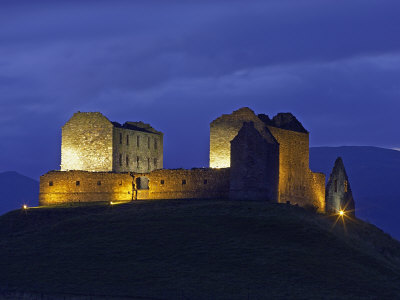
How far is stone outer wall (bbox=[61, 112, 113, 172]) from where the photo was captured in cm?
8369

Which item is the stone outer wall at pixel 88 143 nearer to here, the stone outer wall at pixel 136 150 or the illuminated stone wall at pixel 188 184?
the stone outer wall at pixel 136 150

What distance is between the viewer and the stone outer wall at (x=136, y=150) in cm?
8462

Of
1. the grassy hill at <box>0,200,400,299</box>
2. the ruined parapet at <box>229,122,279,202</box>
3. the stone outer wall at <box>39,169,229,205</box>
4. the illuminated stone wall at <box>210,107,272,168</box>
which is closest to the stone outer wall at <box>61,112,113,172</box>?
the stone outer wall at <box>39,169,229,205</box>

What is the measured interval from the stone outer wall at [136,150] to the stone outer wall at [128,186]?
6877 millimetres

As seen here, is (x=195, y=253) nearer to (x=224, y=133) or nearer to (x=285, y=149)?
(x=285, y=149)

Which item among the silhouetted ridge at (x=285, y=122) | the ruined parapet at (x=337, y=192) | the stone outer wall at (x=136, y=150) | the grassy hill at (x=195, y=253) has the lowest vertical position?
the grassy hill at (x=195, y=253)

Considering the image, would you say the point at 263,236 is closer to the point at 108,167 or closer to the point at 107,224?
the point at 107,224

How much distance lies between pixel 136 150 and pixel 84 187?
1180 cm

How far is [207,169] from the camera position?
73000 mm

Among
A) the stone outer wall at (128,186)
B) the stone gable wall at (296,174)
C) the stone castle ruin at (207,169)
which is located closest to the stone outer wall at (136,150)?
the stone castle ruin at (207,169)

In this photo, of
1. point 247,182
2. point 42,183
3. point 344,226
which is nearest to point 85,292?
point 247,182

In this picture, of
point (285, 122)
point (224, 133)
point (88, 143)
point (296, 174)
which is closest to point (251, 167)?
point (296, 174)

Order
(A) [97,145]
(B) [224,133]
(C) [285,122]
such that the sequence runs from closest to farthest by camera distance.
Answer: (B) [224,133], (C) [285,122], (A) [97,145]

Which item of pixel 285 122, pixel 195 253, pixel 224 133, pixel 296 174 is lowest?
pixel 195 253
